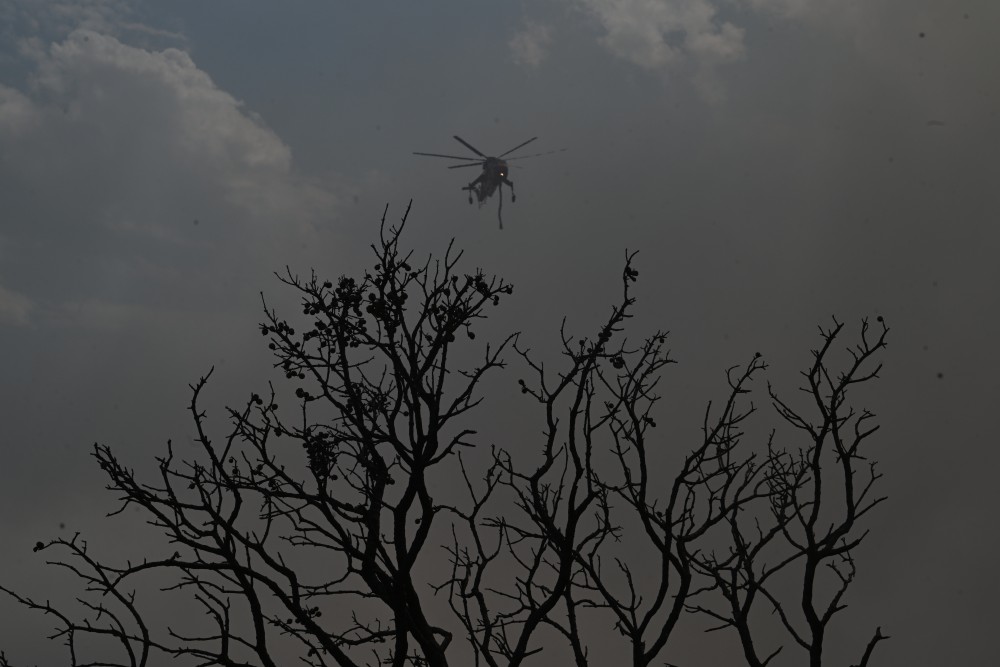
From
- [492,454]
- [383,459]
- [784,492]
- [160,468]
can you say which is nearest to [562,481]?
[492,454]

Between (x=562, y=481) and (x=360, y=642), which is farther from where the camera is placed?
(x=562, y=481)

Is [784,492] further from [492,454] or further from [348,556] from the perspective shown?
[348,556]

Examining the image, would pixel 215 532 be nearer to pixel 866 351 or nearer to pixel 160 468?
pixel 160 468

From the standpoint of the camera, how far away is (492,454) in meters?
11.4

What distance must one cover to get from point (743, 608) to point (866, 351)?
3.64 meters

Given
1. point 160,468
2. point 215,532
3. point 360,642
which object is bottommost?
point 360,642

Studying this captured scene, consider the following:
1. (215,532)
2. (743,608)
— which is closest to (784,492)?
(743,608)

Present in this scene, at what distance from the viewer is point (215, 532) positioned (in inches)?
367

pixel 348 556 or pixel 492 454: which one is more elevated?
pixel 492 454

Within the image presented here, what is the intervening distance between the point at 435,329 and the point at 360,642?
3.52m

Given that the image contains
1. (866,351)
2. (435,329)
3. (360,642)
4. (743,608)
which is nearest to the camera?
(435,329)

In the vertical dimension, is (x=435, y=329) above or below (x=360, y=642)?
above

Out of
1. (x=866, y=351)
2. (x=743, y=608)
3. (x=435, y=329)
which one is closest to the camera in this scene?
(x=435, y=329)

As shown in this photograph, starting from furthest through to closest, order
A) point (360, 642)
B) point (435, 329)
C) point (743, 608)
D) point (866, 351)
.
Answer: point (743, 608)
point (866, 351)
point (360, 642)
point (435, 329)
